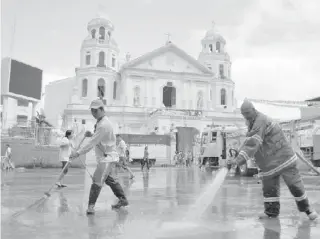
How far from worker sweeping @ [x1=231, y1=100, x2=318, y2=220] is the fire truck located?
1208 cm

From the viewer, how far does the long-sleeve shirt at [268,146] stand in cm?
532

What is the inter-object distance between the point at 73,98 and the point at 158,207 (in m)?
50.5

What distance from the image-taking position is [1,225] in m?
4.89

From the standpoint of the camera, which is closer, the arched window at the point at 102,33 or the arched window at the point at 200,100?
the arched window at the point at 200,100

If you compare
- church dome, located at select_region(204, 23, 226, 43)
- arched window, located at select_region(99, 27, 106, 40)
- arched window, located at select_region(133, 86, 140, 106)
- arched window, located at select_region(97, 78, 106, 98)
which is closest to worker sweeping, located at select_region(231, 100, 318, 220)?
arched window, located at select_region(133, 86, 140, 106)

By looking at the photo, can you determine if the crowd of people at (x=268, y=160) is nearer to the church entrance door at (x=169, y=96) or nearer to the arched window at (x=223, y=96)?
the church entrance door at (x=169, y=96)

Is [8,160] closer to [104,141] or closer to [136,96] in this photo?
[104,141]

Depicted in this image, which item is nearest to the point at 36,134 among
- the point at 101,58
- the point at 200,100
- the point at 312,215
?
the point at 312,215

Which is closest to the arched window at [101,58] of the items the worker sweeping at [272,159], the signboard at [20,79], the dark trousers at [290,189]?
the signboard at [20,79]

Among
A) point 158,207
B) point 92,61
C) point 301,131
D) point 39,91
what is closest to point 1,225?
point 158,207

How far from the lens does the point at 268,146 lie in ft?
17.9

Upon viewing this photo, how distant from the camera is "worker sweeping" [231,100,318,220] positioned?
5281mm

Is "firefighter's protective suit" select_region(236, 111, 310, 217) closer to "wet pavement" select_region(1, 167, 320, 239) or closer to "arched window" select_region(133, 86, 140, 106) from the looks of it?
"wet pavement" select_region(1, 167, 320, 239)

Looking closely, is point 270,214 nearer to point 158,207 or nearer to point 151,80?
point 158,207
